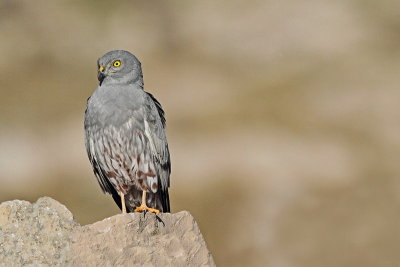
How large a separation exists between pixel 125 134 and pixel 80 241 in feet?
8.85

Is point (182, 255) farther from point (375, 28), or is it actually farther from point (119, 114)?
point (375, 28)

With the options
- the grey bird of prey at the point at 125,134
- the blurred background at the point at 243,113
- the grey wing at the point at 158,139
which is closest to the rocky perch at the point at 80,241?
the grey bird of prey at the point at 125,134

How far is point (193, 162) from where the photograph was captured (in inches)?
1099

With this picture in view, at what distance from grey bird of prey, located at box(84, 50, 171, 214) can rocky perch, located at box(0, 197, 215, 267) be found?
1994 millimetres

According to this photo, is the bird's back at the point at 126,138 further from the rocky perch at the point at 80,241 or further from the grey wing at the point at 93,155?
the rocky perch at the point at 80,241

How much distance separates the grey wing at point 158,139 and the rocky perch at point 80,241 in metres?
2.34

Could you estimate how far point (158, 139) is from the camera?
11969 mm

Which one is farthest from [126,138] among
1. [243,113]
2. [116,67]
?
[243,113]

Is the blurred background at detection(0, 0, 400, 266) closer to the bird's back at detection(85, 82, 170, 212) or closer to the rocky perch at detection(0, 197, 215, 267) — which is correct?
the bird's back at detection(85, 82, 170, 212)

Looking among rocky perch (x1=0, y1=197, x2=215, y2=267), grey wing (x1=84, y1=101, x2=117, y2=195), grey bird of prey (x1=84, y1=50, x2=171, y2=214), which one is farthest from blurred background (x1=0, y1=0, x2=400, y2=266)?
rocky perch (x1=0, y1=197, x2=215, y2=267)

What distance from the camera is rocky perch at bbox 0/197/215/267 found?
29.6 feet

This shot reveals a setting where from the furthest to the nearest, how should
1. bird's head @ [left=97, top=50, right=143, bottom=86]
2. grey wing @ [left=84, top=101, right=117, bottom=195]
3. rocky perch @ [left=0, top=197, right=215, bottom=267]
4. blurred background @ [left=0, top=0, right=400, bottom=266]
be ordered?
blurred background @ [left=0, top=0, right=400, bottom=266]
bird's head @ [left=97, top=50, right=143, bottom=86]
grey wing @ [left=84, top=101, right=117, bottom=195]
rocky perch @ [left=0, top=197, right=215, bottom=267]

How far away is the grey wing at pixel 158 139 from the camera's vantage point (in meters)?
11.9

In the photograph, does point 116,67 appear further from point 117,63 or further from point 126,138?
point 126,138
